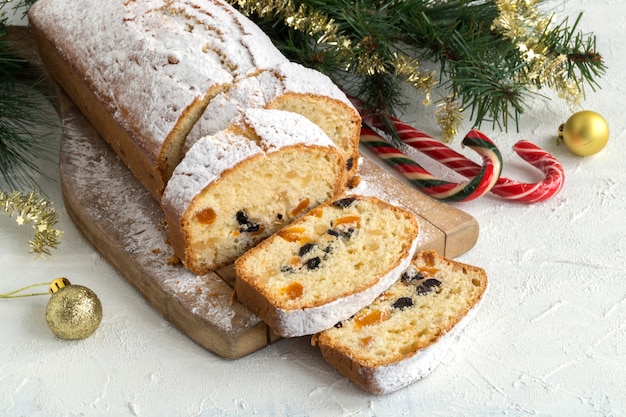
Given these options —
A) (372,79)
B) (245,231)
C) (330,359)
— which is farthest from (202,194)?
(372,79)

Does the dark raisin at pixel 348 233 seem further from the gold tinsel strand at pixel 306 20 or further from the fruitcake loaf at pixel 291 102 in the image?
the gold tinsel strand at pixel 306 20

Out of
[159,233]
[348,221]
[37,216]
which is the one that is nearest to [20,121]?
[37,216]

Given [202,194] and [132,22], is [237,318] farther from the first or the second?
[132,22]

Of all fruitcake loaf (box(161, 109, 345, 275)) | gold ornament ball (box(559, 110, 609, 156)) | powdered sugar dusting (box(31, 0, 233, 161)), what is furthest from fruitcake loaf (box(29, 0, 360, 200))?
gold ornament ball (box(559, 110, 609, 156))

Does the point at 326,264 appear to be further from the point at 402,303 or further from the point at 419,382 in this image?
the point at 419,382

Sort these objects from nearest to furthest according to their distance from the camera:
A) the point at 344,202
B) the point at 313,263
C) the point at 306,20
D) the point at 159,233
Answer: the point at 313,263 < the point at 344,202 < the point at 159,233 < the point at 306,20

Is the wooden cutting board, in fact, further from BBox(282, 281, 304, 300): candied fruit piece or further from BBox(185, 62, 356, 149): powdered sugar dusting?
BBox(185, 62, 356, 149): powdered sugar dusting
